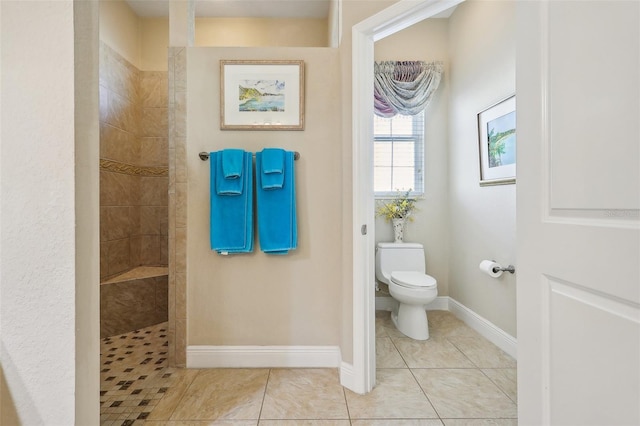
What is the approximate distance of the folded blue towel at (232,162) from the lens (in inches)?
70.4

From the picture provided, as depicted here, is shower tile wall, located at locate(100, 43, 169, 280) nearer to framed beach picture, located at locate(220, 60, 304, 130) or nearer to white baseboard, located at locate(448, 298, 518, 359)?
framed beach picture, located at locate(220, 60, 304, 130)

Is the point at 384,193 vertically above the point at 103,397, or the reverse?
the point at 384,193

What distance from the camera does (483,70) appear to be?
7.85 feet

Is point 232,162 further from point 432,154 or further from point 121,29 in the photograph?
point 121,29

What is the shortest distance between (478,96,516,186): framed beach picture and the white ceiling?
1.93 m

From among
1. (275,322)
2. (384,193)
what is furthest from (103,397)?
(384,193)

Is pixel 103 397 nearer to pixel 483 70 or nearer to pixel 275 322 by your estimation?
pixel 275 322

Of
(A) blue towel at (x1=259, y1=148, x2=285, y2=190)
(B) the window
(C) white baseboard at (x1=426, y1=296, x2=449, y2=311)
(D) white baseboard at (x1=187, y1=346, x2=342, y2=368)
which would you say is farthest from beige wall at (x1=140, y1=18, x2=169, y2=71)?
(C) white baseboard at (x1=426, y1=296, x2=449, y2=311)

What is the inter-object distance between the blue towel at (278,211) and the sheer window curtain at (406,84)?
153 centimetres

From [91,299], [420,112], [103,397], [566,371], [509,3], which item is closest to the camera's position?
[566,371]

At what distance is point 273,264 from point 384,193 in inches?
59.3

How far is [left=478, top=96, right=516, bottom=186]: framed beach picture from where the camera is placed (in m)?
2.09

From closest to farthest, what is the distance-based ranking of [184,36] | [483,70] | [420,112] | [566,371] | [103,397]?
[566,371]
[103,397]
[184,36]
[483,70]
[420,112]

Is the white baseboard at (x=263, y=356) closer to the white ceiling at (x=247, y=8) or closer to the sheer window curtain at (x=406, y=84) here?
the sheer window curtain at (x=406, y=84)
